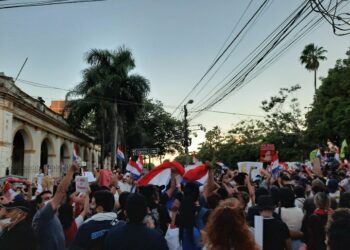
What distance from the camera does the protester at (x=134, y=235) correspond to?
3961 mm

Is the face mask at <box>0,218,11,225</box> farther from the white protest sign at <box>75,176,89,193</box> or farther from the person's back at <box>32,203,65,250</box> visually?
the white protest sign at <box>75,176,89,193</box>

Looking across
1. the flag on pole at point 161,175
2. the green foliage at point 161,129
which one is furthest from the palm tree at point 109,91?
the flag on pole at point 161,175

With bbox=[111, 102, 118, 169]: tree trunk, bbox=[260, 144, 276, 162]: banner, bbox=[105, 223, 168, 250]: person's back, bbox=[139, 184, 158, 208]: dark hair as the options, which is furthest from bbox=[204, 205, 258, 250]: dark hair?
bbox=[111, 102, 118, 169]: tree trunk

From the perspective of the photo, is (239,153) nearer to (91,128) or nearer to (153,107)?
(153,107)

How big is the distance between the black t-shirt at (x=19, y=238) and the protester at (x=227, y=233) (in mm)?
1998

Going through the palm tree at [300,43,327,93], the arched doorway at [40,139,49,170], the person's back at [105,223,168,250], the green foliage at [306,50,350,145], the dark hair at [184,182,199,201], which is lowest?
the person's back at [105,223,168,250]

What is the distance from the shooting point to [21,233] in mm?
4312

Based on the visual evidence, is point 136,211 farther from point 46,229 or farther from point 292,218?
point 292,218

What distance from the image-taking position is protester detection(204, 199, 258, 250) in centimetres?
311

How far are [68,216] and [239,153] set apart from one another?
183ft

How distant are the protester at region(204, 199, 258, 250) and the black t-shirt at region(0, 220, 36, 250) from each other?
1998 mm

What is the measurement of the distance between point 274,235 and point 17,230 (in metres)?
2.78

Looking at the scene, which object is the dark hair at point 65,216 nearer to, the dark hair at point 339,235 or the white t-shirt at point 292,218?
the white t-shirt at point 292,218

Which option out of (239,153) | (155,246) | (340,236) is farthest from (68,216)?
(239,153)
